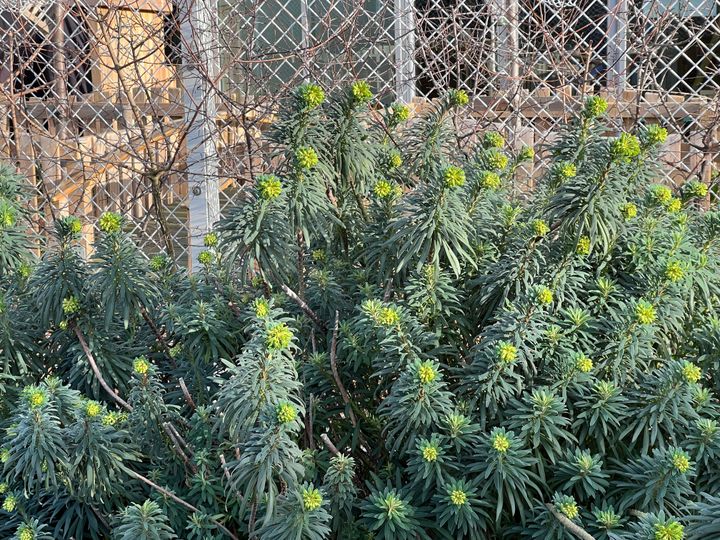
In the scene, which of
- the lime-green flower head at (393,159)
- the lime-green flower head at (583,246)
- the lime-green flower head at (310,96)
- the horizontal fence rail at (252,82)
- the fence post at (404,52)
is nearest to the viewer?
the lime-green flower head at (583,246)

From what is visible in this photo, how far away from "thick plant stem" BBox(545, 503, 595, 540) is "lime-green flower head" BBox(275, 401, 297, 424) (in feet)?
1.82

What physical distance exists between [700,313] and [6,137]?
12.6ft

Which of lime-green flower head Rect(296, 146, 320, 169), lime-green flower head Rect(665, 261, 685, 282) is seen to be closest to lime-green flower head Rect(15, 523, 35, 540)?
lime-green flower head Rect(296, 146, 320, 169)

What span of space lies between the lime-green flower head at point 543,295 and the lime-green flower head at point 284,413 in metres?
0.56

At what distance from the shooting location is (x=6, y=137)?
15.3 ft

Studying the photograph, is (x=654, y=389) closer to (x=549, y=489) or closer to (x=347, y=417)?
(x=549, y=489)

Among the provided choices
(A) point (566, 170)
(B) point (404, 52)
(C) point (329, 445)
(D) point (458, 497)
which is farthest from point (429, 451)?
(B) point (404, 52)

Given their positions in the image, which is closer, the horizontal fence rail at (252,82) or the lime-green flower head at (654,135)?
the lime-green flower head at (654,135)

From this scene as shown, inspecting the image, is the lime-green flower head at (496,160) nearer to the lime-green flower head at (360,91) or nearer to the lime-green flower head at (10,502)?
the lime-green flower head at (360,91)

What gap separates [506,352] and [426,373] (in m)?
0.17

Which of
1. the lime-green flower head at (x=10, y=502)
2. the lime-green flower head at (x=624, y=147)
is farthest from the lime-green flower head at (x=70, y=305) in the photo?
the lime-green flower head at (x=624, y=147)

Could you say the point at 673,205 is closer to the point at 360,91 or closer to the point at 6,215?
the point at 360,91

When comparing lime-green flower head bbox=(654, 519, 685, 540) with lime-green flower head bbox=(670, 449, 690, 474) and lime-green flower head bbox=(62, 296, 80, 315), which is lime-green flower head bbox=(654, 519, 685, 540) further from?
lime-green flower head bbox=(62, 296, 80, 315)

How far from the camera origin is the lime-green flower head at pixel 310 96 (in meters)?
2.05
